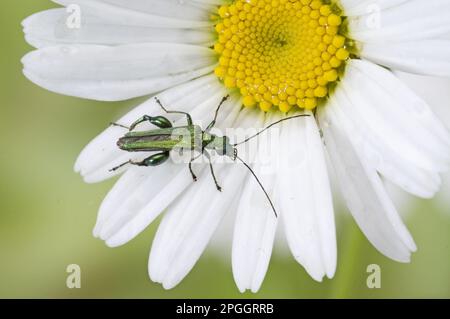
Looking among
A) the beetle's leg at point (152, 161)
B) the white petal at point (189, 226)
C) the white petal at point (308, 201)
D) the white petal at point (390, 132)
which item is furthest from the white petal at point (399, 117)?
the beetle's leg at point (152, 161)

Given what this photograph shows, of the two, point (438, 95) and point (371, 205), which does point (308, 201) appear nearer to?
point (371, 205)

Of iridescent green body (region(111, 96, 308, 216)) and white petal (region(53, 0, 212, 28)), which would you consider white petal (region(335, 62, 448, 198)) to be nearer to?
iridescent green body (region(111, 96, 308, 216))

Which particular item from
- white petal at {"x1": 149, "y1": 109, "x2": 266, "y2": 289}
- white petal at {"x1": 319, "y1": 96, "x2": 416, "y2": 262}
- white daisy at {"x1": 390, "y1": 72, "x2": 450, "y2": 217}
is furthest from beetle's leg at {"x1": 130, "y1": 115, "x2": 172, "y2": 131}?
white daisy at {"x1": 390, "y1": 72, "x2": 450, "y2": 217}

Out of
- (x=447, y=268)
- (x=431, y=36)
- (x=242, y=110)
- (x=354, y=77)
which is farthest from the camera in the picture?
(x=447, y=268)

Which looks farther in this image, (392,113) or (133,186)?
(133,186)
